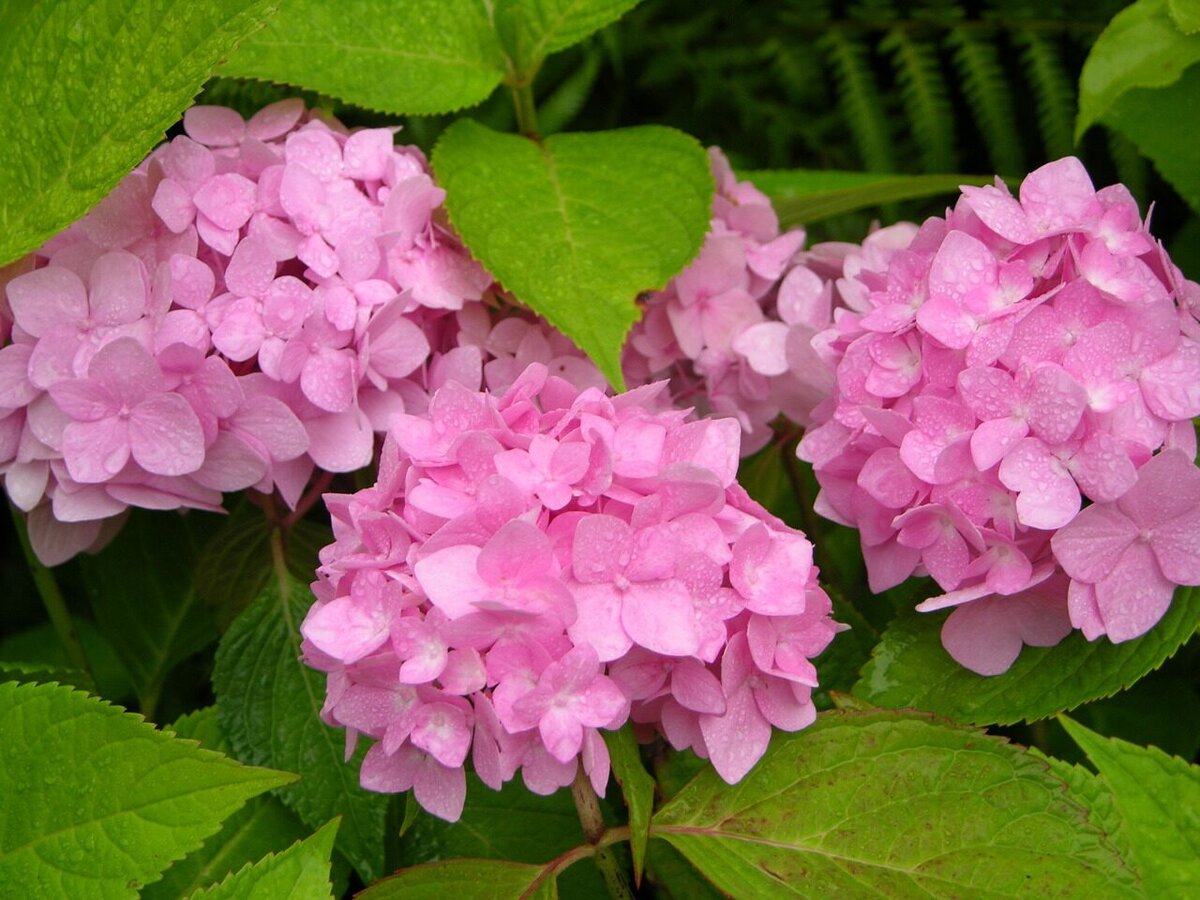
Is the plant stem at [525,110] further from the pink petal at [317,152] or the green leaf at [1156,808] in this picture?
the green leaf at [1156,808]

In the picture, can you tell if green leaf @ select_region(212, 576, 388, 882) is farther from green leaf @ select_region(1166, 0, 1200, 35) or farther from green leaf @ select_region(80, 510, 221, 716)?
green leaf @ select_region(1166, 0, 1200, 35)

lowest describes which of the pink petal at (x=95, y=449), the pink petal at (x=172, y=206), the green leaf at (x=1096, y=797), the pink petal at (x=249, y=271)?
the green leaf at (x=1096, y=797)

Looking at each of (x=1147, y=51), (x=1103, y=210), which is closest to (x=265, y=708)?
(x=1103, y=210)

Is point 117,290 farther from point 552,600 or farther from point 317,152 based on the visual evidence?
point 552,600

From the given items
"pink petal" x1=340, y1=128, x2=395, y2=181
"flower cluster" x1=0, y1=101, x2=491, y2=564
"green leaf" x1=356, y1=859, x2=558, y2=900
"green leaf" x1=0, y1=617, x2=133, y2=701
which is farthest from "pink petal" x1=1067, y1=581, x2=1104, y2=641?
"green leaf" x1=0, y1=617, x2=133, y2=701

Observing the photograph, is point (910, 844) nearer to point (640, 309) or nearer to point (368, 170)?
point (640, 309)

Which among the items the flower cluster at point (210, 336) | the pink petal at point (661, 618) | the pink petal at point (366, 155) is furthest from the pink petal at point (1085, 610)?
the pink petal at point (366, 155)

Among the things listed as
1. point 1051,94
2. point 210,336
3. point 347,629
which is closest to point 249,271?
point 210,336
